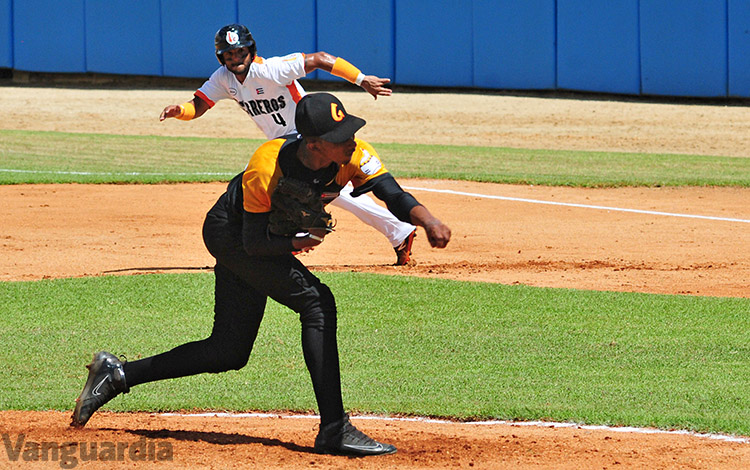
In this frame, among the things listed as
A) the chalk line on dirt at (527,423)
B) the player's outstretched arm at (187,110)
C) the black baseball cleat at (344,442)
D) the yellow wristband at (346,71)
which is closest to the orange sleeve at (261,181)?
the black baseball cleat at (344,442)

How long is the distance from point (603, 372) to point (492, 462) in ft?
6.41

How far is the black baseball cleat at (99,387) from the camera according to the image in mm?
4992

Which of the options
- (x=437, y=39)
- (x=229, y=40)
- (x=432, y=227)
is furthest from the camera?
(x=437, y=39)

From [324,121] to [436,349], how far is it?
9.41 feet

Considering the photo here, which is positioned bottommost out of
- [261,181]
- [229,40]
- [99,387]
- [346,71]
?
[99,387]

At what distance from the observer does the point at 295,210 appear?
4.36 meters

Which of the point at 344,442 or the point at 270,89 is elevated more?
the point at 270,89

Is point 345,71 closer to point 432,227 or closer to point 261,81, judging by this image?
point 261,81

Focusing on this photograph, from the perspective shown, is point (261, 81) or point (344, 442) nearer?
point (344, 442)

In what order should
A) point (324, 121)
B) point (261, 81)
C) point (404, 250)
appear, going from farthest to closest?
point (404, 250), point (261, 81), point (324, 121)

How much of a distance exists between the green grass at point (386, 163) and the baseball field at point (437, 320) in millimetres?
117

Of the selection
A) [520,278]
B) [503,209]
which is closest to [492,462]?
[520,278]

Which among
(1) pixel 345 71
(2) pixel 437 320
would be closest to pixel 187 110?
(1) pixel 345 71

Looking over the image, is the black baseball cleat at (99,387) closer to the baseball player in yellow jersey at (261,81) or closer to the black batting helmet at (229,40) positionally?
the baseball player in yellow jersey at (261,81)
